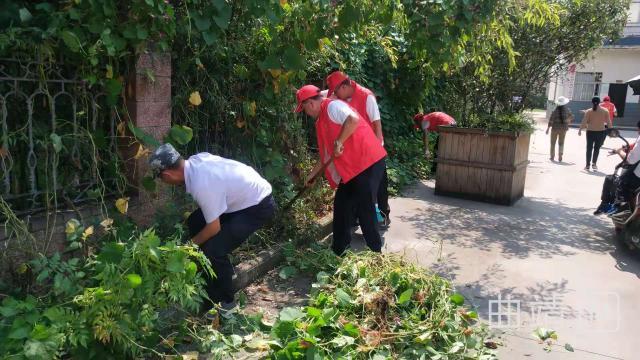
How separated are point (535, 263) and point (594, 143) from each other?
7.93m

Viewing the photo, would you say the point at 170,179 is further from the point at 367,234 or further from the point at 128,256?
the point at 367,234

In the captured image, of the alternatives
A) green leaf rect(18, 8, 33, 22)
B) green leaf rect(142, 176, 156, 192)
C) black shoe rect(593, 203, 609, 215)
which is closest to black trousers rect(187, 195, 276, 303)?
green leaf rect(142, 176, 156, 192)

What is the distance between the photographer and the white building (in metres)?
28.4

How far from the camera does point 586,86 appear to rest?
101 ft

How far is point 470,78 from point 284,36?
5.36 metres

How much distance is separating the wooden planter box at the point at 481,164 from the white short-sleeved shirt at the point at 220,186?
4388mm

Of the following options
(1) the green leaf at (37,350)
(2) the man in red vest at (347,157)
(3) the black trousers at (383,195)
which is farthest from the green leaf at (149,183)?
(3) the black trousers at (383,195)

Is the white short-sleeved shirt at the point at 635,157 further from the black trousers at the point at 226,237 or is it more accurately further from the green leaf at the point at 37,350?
the green leaf at the point at 37,350

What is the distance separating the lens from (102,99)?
12.4ft

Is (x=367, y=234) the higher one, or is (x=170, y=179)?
(x=170, y=179)

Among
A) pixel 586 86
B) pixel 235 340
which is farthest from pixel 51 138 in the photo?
pixel 586 86

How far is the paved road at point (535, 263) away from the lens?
368 centimetres

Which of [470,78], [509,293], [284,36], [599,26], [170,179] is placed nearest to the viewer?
[170,179]

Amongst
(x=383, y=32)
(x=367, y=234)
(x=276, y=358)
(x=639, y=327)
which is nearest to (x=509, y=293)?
(x=639, y=327)
